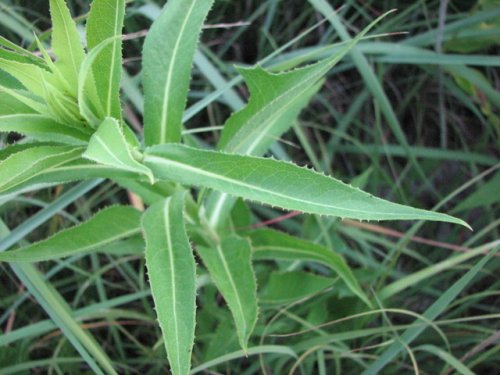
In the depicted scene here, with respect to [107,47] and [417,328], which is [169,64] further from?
[417,328]

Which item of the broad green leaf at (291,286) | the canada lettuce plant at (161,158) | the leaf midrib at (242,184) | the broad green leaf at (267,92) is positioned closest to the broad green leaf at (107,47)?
the canada lettuce plant at (161,158)

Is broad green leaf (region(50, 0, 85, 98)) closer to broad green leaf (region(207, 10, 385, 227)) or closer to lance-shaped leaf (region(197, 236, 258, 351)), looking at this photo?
broad green leaf (region(207, 10, 385, 227))

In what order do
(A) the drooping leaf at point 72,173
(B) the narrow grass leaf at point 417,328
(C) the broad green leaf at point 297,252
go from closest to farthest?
(A) the drooping leaf at point 72,173, (B) the narrow grass leaf at point 417,328, (C) the broad green leaf at point 297,252

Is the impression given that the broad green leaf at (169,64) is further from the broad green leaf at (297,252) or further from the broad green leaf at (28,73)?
the broad green leaf at (297,252)

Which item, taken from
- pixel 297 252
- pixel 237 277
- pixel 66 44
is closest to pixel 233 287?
pixel 237 277

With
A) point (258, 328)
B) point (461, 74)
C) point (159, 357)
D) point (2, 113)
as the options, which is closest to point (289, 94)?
point (2, 113)

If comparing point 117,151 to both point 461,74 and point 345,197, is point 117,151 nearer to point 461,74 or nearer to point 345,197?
point 345,197

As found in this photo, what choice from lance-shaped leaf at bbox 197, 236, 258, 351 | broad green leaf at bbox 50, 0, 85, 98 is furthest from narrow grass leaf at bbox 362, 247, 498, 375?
broad green leaf at bbox 50, 0, 85, 98
